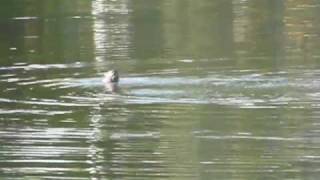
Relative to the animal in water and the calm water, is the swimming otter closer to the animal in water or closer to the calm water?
the animal in water

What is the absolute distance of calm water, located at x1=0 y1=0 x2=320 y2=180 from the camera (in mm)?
15031

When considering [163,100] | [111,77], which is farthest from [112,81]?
[163,100]

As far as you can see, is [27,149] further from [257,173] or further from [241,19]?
[241,19]

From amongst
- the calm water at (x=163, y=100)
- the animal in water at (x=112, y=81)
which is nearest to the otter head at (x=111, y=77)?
the animal in water at (x=112, y=81)

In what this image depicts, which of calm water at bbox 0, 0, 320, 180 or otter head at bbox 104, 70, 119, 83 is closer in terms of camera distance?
calm water at bbox 0, 0, 320, 180

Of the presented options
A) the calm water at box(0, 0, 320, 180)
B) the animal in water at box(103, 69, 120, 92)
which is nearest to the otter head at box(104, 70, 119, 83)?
the animal in water at box(103, 69, 120, 92)

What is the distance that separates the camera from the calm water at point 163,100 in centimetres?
1503

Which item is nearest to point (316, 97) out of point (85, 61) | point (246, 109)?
point (246, 109)

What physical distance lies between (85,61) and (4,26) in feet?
26.3

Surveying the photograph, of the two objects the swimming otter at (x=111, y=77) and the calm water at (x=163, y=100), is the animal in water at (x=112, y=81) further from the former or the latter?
the calm water at (x=163, y=100)

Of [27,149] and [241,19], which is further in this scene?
[241,19]

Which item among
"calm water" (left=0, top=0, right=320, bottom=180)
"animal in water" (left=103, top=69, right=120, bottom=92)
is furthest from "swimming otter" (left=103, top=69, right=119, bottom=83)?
"calm water" (left=0, top=0, right=320, bottom=180)

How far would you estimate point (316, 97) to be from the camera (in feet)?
62.4

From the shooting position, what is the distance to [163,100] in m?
19.0
